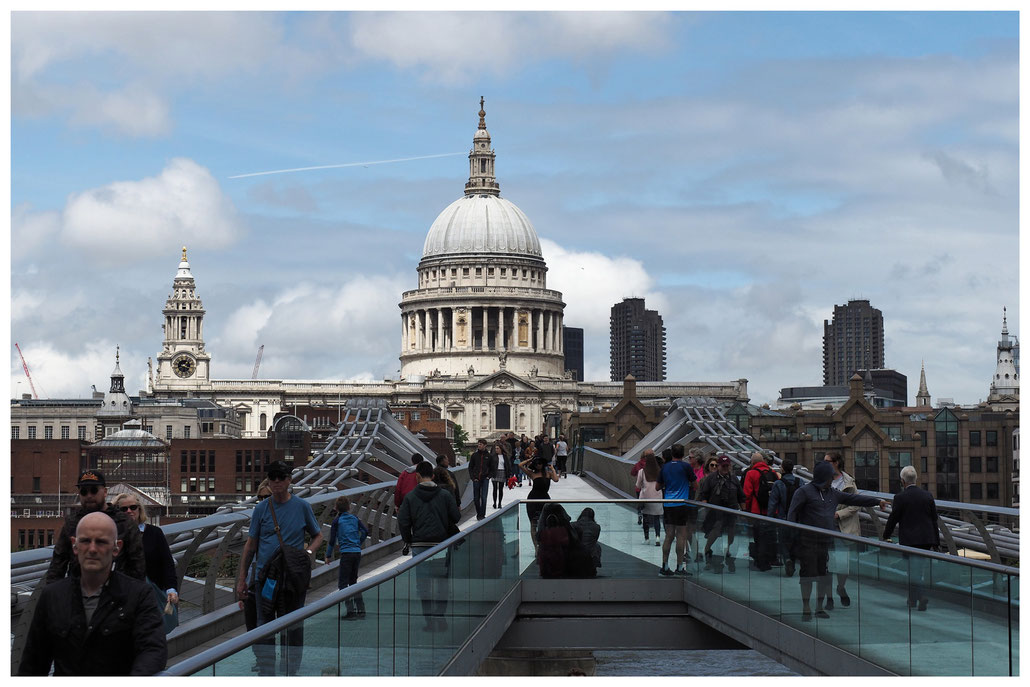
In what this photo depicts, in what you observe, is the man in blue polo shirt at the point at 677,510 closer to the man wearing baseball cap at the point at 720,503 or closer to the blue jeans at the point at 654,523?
the blue jeans at the point at 654,523

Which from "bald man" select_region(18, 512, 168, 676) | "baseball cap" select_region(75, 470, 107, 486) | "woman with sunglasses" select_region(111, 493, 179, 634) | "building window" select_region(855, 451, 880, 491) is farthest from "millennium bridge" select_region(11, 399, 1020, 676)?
"building window" select_region(855, 451, 880, 491)

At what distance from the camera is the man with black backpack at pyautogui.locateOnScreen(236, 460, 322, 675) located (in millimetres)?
13047

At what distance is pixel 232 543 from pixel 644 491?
851 cm

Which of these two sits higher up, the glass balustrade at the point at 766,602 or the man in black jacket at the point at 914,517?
the man in black jacket at the point at 914,517

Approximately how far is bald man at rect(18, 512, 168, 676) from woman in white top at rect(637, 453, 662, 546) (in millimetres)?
13354

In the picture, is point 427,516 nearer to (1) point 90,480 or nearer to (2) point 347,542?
(2) point 347,542

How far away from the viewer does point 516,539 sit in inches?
835

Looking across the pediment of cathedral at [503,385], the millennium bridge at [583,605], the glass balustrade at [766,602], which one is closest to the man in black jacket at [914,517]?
the millennium bridge at [583,605]

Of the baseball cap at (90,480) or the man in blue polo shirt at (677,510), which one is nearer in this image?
the baseball cap at (90,480)

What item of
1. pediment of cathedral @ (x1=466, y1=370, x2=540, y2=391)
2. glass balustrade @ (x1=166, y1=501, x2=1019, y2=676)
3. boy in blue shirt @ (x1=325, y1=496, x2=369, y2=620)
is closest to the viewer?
glass balustrade @ (x1=166, y1=501, x2=1019, y2=676)

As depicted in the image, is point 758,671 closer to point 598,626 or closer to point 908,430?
point 598,626

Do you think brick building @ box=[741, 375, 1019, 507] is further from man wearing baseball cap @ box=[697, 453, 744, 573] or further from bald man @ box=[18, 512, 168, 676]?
bald man @ box=[18, 512, 168, 676]

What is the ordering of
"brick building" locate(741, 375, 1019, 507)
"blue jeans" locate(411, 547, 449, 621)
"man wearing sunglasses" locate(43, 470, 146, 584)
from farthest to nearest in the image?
"brick building" locate(741, 375, 1019, 507)
"blue jeans" locate(411, 547, 449, 621)
"man wearing sunglasses" locate(43, 470, 146, 584)

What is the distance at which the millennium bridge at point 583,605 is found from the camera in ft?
36.9
